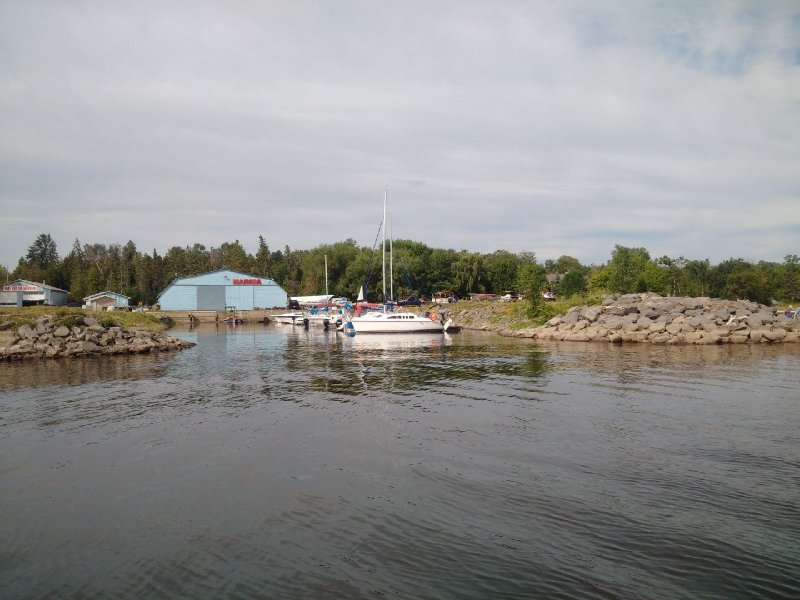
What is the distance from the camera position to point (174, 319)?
340 feet

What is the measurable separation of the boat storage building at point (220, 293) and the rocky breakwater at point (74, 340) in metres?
65.1

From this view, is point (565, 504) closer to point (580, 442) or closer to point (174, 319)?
point (580, 442)

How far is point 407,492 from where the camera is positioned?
11391mm

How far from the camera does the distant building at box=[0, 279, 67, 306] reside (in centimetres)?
9662

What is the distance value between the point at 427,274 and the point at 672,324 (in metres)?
76.3

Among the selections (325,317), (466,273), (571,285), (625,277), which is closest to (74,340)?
(325,317)

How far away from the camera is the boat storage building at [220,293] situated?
111 metres

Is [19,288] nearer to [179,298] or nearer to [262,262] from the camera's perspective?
[179,298]

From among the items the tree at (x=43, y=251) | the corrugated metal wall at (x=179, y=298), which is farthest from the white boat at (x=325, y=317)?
the tree at (x=43, y=251)

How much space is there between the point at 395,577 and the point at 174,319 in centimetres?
10534

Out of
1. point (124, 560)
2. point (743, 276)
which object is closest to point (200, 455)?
point (124, 560)

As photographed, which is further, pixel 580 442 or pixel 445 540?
pixel 580 442

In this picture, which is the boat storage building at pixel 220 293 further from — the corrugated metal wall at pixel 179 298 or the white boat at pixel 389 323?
the white boat at pixel 389 323

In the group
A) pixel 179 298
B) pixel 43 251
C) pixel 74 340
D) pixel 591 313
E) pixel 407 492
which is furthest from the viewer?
pixel 43 251
